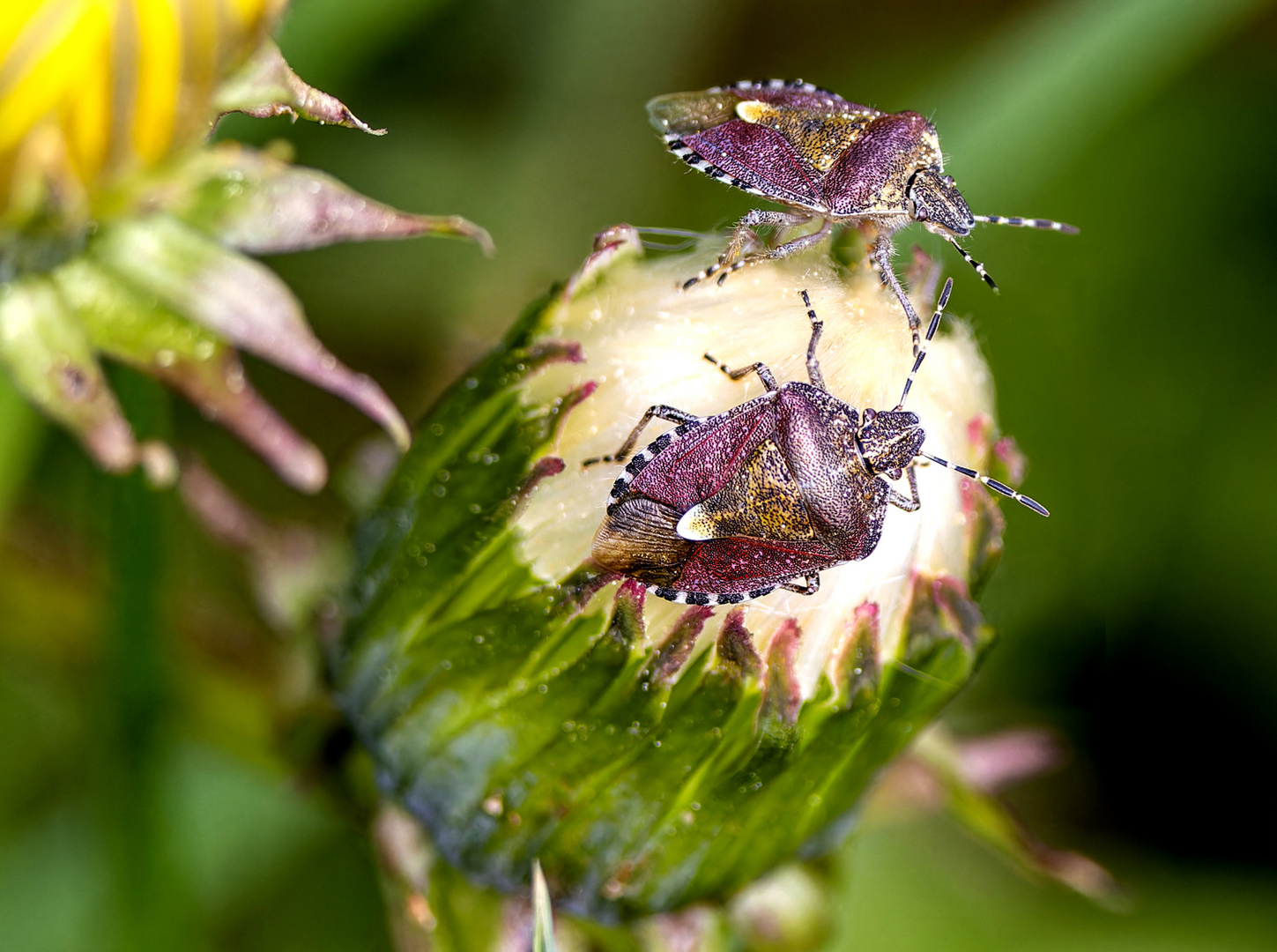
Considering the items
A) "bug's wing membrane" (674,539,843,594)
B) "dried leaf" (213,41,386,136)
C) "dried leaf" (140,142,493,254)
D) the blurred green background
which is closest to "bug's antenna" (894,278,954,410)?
"bug's wing membrane" (674,539,843,594)

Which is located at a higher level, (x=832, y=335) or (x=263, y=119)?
(x=832, y=335)

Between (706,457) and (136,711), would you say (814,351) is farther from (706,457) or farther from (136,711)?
(136,711)

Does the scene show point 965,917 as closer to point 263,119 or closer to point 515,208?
point 515,208

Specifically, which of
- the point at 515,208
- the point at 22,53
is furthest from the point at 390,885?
the point at 515,208

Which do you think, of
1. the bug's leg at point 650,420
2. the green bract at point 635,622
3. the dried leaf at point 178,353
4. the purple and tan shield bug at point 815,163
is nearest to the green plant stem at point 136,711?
the dried leaf at point 178,353

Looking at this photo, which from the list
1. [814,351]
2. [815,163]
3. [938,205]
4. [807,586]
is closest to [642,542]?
[807,586]
